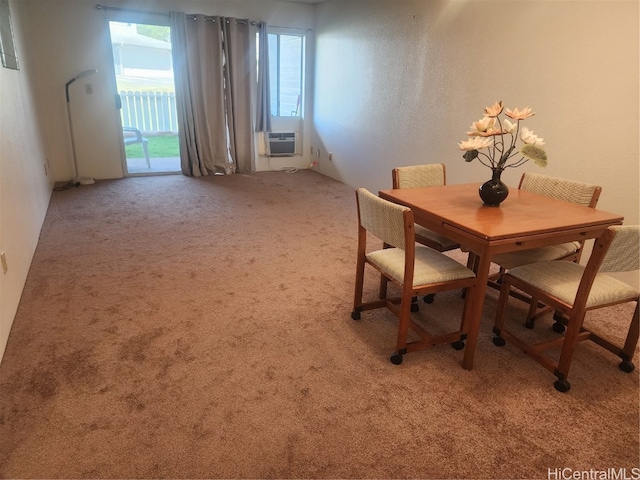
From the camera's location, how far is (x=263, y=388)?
1811 mm

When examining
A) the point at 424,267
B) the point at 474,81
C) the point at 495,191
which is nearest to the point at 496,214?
the point at 495,191

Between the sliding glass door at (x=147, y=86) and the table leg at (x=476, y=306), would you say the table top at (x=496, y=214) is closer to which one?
the table leg at (x=476, y=306)

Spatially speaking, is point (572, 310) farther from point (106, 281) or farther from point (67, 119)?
point (67, 119)

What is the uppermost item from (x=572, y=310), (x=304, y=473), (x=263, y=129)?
(x=263, y=129)

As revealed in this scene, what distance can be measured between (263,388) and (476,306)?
40.5 inches

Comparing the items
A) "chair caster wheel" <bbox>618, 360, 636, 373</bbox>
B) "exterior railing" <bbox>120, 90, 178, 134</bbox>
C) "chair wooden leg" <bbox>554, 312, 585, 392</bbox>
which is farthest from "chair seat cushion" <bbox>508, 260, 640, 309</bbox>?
"exterior railing" <bbox>120, 90, 178, 134</bbox>

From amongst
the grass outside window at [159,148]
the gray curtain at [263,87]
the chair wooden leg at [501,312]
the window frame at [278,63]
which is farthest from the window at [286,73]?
the chair wooden leg at [501,312]

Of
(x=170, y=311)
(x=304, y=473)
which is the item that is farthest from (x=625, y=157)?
(x=170, y=311)

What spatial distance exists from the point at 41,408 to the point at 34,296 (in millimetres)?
1103

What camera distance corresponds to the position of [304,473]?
142 cm

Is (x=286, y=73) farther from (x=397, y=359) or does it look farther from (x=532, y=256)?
(x=397, y=359)

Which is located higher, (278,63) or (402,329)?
(278,63)

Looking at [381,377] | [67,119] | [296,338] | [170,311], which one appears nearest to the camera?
[381,377]

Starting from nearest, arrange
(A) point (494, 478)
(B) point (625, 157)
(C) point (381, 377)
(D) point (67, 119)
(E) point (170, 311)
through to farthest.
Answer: (A) point (494, 478) < (C) point (381, 377) < (E) point (170, 311) < (B) point (625, 157) < (D) point (67, 119)
